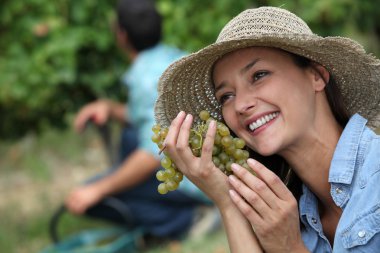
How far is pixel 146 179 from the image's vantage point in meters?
5.14

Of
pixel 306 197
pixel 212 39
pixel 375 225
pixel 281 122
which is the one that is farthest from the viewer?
pixel 212 39

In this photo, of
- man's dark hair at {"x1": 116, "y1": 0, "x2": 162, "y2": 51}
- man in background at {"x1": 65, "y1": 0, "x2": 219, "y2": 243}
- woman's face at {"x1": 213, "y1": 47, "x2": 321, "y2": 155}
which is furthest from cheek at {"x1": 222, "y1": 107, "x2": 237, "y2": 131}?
man's dark hair at {"x1": 116, "y1": 0, "x2": 162, "y2": 51}

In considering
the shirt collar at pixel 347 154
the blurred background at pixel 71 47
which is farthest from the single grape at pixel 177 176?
the blurred background at pixel 71 47

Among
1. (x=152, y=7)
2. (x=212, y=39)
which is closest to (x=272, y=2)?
(x=212, y=39)

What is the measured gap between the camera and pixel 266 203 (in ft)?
7.93

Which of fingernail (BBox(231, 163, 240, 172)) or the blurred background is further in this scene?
the blurred background

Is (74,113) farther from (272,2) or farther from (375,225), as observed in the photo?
(375,225)

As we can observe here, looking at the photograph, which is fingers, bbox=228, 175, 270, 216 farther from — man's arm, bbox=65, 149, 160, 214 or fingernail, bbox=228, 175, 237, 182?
man's arm, bbox=65, 149, 160, 214

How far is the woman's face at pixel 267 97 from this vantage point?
2.45 m

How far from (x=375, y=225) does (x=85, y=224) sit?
4217mm

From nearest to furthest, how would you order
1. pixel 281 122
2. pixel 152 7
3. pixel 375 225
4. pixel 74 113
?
pixel 375 225, pixel 281 122, pixel 152 7, pixel 74 113

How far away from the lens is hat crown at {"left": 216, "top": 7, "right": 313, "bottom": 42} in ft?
7.95

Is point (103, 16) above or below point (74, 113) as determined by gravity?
above

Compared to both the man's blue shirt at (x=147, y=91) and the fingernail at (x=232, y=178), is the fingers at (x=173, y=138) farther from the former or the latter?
the man's blue shirt at (x=147, y=91)
